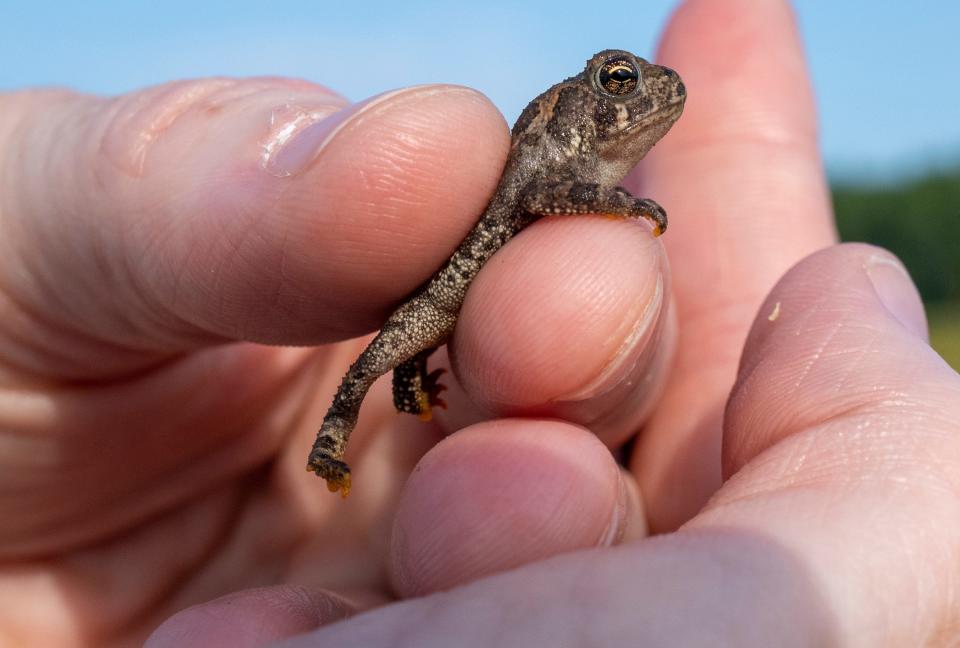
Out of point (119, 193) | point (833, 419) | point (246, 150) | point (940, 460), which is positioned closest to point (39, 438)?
point (119, 193)

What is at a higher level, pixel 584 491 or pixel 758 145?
pixel 758 145

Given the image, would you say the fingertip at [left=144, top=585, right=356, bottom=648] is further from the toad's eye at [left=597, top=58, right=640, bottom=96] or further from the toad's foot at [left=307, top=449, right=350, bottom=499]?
the toad's eye at [left=597, top=58, right=640, bottom=96]

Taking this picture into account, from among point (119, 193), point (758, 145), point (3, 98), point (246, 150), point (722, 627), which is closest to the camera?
point (722, 627)

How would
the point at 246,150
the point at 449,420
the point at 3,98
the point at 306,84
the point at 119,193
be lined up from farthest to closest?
the point at 449,420 → the point at 3,98 → the point at 306,84 → the point at 119,193 → the point at 246,150

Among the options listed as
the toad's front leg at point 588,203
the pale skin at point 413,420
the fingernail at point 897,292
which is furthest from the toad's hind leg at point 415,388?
the fingernail at point 897,292

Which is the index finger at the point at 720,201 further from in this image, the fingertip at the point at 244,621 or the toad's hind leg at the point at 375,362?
the fingertip at the point at 244,621

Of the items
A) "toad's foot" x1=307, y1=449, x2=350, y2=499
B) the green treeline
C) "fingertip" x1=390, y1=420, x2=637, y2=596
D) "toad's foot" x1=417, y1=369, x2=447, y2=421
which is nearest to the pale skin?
"fingertip" x1=390, y1=420, x2=637, y2=596

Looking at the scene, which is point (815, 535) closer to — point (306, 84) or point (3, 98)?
point (306, 84)
